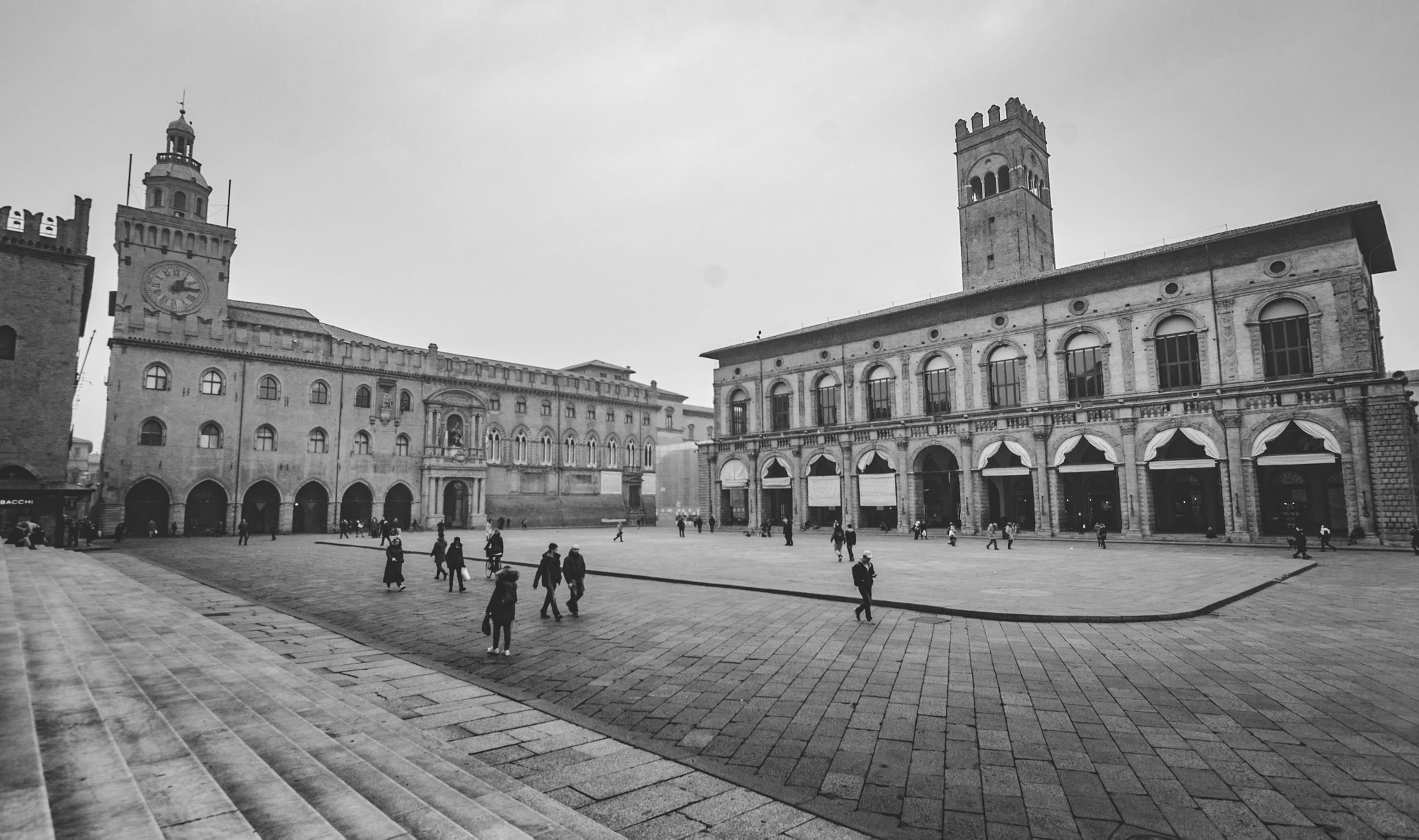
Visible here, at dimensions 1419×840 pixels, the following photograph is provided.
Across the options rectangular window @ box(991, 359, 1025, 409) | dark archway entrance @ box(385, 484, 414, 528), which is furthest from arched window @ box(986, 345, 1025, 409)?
dark archway entrance @ box(385, 484, 414, 528)

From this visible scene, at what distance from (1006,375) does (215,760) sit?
36982 millimetres

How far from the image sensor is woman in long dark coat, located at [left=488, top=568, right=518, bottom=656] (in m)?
8.95

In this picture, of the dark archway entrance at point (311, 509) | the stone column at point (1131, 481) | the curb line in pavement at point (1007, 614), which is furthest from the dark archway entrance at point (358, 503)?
the stone column at point (1131, 481)

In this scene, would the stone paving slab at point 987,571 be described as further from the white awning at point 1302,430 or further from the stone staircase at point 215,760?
the stone staircase at point 215,760

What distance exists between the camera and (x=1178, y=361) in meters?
30.4

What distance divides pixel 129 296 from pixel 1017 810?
163ft

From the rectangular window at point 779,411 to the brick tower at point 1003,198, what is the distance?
52.3ft

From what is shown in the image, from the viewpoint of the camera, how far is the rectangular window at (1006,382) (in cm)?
3525

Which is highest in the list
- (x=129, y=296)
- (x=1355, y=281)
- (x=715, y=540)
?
(x=129, y=296)

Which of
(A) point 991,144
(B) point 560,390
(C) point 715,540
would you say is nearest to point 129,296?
(B) point 560,390

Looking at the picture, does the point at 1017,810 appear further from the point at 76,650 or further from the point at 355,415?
the point at 355,415

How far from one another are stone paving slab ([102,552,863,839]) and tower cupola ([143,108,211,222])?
45.0 meters

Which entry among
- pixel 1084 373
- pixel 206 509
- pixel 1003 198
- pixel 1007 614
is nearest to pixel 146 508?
pixel 206 509

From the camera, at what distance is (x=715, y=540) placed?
113 ft
